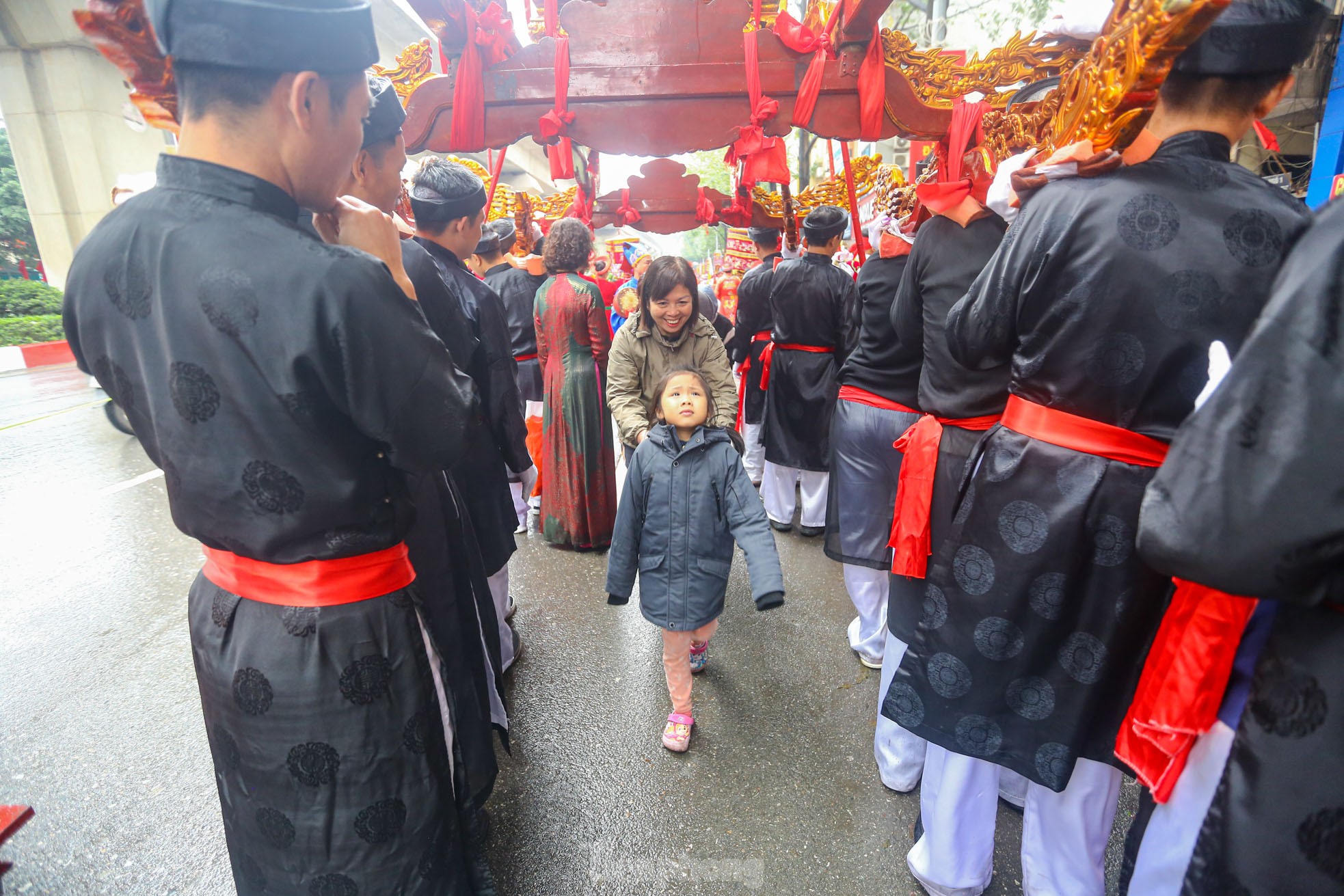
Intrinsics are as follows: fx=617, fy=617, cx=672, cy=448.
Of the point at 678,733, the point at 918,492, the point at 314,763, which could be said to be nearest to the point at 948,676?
the point at 918,492

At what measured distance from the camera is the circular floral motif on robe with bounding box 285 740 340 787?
1.15 metres

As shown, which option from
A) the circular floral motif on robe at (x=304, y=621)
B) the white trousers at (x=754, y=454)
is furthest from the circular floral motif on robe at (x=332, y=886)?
the white trousers at (x=754, y=454)

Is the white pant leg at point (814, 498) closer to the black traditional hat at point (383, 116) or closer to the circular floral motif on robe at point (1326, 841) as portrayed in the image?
the black traditional hat at point (383, 116)

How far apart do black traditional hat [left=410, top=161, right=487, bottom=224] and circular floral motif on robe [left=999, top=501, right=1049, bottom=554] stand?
2.11 meters

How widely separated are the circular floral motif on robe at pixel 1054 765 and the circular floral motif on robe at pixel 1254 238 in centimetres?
108

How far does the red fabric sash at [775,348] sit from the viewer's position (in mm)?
4191

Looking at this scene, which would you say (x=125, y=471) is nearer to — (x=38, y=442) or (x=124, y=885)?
(x=38, y=442)

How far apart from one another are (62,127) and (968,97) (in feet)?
67.3

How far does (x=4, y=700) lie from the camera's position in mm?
2699

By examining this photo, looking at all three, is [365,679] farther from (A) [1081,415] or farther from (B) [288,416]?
(A) [1081,415]

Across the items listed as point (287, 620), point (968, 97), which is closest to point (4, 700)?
point (287, 620)

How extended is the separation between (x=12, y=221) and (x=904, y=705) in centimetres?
2845

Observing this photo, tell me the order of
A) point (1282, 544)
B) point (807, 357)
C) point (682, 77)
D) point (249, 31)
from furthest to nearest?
point (807, 357)
point (682, 77)
point (249, 31)
point (1282, 544)

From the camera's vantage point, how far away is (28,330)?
13391mm
